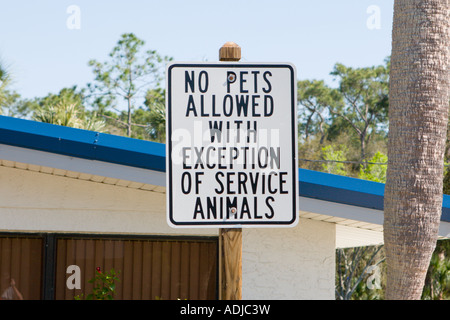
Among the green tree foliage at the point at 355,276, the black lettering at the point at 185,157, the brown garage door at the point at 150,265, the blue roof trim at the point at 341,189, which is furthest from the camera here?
the green tree foliage at the point at 355,276

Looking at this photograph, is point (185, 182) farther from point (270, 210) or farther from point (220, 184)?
point (270, 210)

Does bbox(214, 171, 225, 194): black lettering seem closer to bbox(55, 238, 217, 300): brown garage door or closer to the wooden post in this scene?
the wooden post

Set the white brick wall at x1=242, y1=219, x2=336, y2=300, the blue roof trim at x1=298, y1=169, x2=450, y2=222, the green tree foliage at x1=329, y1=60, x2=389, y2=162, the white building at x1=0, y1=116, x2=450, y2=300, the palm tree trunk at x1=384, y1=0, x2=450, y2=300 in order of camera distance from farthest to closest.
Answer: the green tree foliage at x1=329, y1=60, x2=389, y2=162 < the white brick wall at x1=242, y1=219, x2=336, y2=300 < the white building at x1=0, y1=116, x2=450, y2=300 < the blue roof trim at x1=298, y1=169, x2=450, y2=222 < the palm tree trunk at x1=384, y1=0, x2=450, y2=300

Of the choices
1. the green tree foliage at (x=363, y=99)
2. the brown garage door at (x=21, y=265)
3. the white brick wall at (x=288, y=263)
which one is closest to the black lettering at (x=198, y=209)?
the white brick wall at (x=288, y=263)

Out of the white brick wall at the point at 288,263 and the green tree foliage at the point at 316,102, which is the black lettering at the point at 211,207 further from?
the green tree foliage at the point at 316,102

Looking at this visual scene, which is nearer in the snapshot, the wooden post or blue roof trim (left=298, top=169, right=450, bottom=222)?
the wooden post

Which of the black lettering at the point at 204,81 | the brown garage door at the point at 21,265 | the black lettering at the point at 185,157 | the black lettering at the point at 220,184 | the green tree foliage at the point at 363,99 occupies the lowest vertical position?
the brown garage door at the point at 21,265

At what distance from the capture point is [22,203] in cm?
859

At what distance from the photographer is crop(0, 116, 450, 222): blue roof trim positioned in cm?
743

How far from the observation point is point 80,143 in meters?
7.51

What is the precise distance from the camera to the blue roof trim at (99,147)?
24.4ft

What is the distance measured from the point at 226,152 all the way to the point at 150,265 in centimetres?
589

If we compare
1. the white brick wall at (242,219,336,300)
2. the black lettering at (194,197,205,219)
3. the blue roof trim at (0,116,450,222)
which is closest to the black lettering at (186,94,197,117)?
the black lettering at (194,197,205,219)

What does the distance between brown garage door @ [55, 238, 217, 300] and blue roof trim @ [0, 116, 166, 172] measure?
171 centimetres
